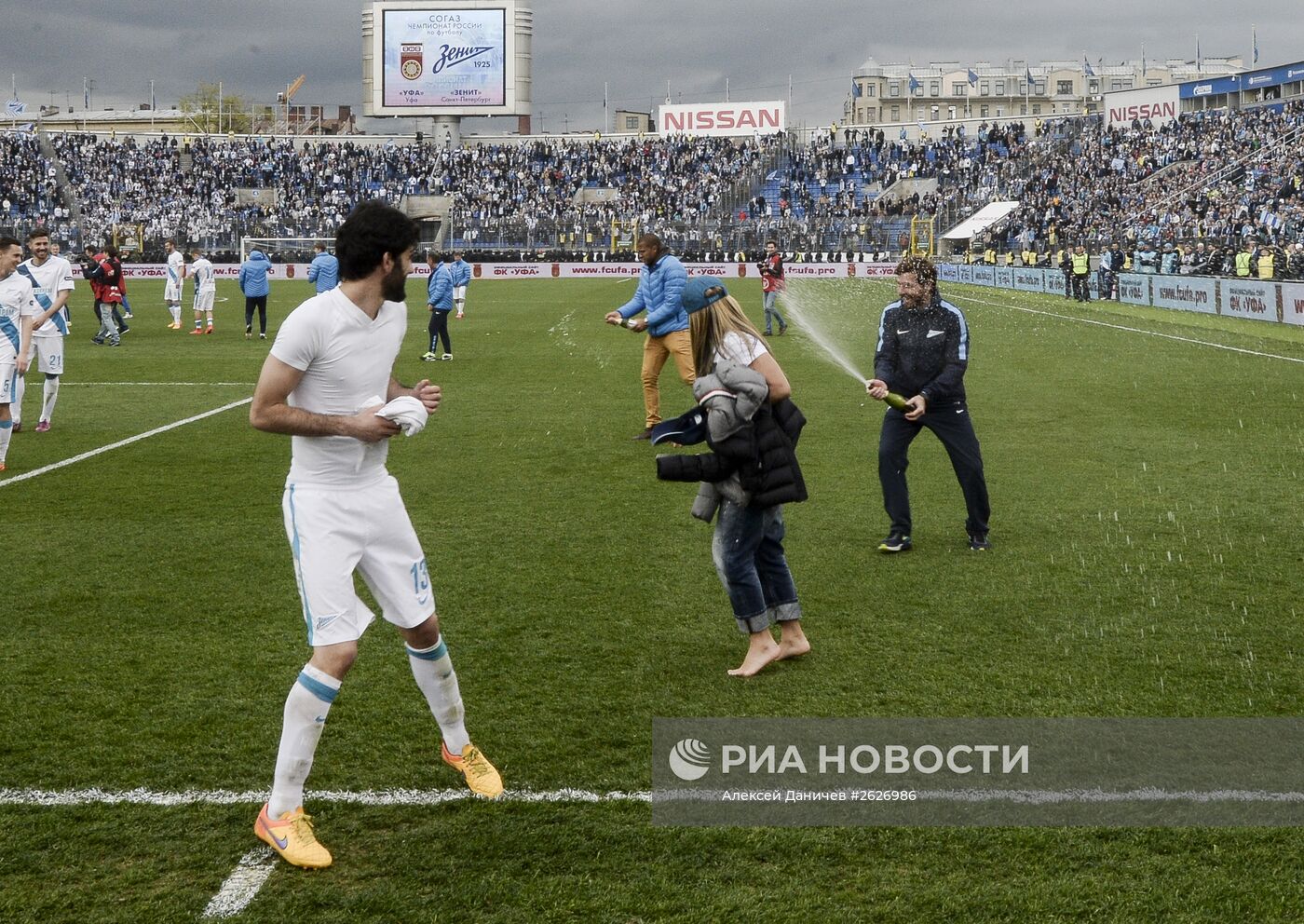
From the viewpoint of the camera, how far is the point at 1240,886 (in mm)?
4160

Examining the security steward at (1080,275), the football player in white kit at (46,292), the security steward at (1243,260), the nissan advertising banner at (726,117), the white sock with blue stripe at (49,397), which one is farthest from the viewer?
the nissan advertising banner at (726,117)

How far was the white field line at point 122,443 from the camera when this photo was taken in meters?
11.5

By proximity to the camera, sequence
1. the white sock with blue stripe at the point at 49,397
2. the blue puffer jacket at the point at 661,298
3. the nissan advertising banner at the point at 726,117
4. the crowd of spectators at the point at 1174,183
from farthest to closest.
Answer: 1. the nissan advertising banner at the point at 726,117
2. the crowd of spectators at the point at 1174,183
3. the white sock with blue stripe at the point at 49,397
4. the blue puffer jacket at the point at 661,298

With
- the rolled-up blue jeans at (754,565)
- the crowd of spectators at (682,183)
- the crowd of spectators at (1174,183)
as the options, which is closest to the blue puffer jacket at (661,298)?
the rolled-up blue jeans at (754,565)

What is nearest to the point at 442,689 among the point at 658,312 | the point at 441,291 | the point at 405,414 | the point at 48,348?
the point at 405,414

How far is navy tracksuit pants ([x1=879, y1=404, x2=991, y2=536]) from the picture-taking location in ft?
28.7

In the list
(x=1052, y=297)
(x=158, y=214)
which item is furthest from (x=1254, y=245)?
(x=158, y=214)

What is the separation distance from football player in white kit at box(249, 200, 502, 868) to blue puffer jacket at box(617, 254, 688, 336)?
868 centimetres

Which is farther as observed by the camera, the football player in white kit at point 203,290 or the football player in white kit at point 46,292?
the football player in white kit at point 203,290

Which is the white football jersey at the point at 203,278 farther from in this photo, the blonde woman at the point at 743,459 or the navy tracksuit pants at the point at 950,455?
the blonde woman at the point at 743,459

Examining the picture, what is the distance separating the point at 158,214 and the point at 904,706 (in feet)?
230

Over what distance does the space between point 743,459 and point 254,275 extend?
23.2 meters

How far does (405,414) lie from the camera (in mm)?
4383

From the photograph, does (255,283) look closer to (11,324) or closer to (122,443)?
(122,443)
